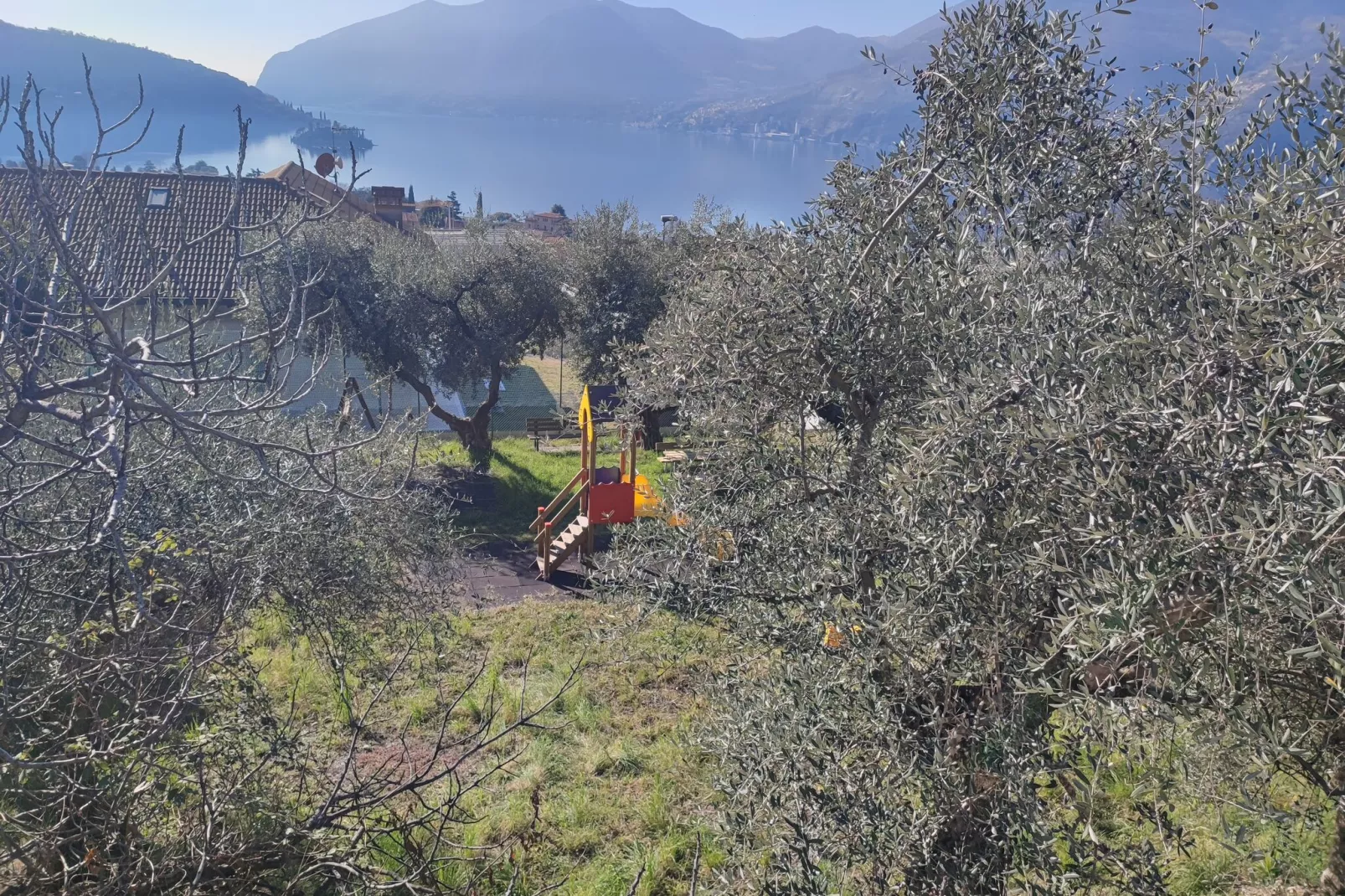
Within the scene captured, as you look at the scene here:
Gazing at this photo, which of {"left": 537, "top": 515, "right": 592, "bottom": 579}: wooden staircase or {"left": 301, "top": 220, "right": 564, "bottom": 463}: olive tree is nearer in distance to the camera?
{"left": 537, "top": 515, "right": 592, "bottom": 579}: wooden staircase

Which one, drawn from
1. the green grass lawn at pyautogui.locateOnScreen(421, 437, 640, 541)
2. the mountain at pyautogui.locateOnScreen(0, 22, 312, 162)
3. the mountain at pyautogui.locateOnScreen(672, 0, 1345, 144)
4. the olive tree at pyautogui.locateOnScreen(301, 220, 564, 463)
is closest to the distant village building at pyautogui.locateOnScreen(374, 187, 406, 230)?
the olive tree at pyautogui.locateOnScreen(301, 220, 564, 463)

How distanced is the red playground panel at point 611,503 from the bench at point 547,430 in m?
8.29

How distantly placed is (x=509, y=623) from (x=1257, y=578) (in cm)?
1025

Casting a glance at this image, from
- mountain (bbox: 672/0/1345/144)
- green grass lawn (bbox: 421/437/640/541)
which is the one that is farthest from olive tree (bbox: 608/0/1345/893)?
green grass lawn (bbox: 421/437/640/541)

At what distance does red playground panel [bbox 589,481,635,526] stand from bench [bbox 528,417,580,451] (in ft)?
27.2

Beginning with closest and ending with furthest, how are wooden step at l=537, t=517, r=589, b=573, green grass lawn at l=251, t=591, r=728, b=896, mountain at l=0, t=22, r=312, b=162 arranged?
green grass lawn at l=251, t=591, r=728, b=896, wooden step at l=537, t=517, r=589, b=573, mountain at l=0, t=22, r=312, b=162

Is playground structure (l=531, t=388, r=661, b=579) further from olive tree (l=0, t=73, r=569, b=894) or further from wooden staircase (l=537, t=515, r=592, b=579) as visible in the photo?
olive tree (l=0, t=73, r=569, b=894)

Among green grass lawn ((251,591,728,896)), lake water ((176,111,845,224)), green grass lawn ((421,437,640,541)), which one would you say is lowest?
green grass lawn ((421,437,640,541))

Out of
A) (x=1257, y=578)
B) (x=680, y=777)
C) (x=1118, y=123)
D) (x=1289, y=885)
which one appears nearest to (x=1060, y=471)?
(x=1257, y=578)

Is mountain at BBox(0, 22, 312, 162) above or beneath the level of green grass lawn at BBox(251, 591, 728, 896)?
above

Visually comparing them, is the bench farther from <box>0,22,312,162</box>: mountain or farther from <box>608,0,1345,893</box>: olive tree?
<box>0,22,312,162</box>: mountain

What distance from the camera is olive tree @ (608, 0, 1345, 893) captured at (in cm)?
252

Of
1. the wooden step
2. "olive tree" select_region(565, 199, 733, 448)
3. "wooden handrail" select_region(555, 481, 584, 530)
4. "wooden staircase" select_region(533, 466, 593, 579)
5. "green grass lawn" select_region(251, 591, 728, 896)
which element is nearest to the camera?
"green grass lawn" select_region(251, 591, 728, 896)

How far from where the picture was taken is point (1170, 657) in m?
2.48
